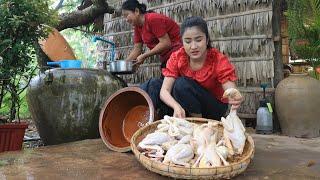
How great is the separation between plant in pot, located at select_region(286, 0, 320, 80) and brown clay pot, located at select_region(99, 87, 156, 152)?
2.41 m

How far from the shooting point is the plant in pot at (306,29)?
15.2 feet

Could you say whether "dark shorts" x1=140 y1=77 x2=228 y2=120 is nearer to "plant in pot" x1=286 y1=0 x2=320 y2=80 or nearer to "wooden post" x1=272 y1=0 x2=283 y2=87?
"wooden post" x1=272 y1=0 x2=283 y2=87

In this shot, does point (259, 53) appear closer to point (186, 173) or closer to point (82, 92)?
point (82, 92)

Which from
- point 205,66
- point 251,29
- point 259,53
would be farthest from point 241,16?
point 205,66

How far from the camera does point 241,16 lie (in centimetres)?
475

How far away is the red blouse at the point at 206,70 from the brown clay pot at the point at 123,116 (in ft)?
1.14

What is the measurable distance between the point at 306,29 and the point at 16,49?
11.6ft

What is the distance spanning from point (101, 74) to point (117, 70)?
187mm

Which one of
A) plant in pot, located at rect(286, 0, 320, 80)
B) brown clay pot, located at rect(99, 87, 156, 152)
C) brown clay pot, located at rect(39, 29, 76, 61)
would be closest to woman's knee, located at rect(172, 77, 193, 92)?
brown clay pot, located at rect(99, 87, 156, 152)

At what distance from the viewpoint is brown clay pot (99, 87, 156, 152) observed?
3.11 metres

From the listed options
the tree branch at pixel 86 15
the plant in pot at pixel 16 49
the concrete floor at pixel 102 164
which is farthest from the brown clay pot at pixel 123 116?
the tree branch at pixel 86 15

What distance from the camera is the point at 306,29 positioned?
4.84 metres

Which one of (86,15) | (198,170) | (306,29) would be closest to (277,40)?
(306,29)

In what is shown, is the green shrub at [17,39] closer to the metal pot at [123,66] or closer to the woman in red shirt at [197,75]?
the metal pot at [123,66]
